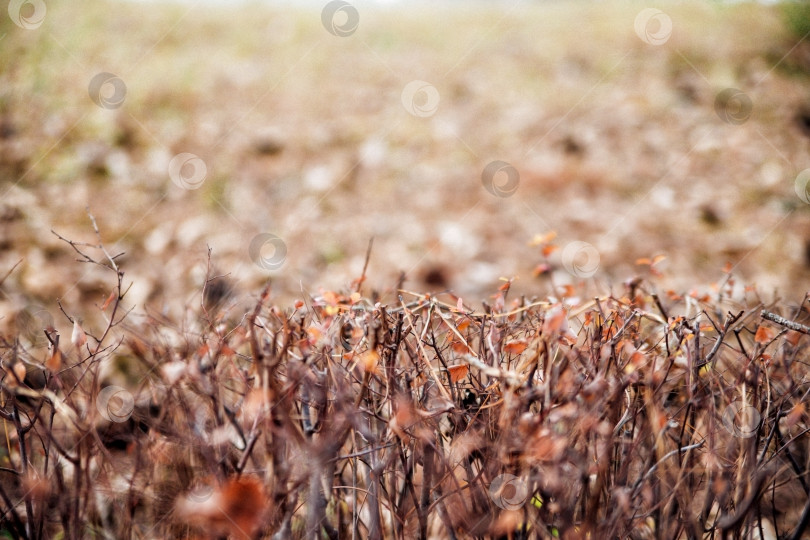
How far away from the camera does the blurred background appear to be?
Answer: 4465mm

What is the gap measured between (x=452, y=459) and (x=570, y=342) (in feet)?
1.56

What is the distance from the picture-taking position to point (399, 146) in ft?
18.5

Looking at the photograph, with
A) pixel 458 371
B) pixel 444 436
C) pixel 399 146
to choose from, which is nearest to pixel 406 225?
pixel 399 146

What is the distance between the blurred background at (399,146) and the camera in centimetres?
446

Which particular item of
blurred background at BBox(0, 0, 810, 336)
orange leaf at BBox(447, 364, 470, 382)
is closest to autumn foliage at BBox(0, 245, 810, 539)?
orange leaf at BBox(447, 364, 470, 382)

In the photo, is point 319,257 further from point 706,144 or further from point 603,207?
point 706,144

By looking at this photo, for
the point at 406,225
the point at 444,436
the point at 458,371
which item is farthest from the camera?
the point at 406,225

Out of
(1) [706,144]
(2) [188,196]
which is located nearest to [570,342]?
(2) [188,196]

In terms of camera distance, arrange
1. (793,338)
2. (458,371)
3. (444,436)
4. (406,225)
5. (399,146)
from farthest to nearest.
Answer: (399,146) → (406,225) → (793,338) → (444,436) → (458,371)

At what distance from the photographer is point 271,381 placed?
1.05 m

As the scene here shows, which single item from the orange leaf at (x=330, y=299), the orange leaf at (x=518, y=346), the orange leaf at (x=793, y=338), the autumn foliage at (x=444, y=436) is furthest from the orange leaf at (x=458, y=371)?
the orange leaf at (x=793, y=338)

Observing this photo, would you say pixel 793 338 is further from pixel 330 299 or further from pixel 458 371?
pixel 330 299

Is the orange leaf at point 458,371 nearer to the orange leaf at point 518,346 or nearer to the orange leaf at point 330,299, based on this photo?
the orange leaf at point 518,346

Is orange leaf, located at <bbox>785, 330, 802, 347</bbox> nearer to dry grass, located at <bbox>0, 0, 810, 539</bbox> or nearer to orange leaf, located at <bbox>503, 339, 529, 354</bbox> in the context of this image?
dry grass, located at <bbox>0, 0, 810, 539</bbox>
